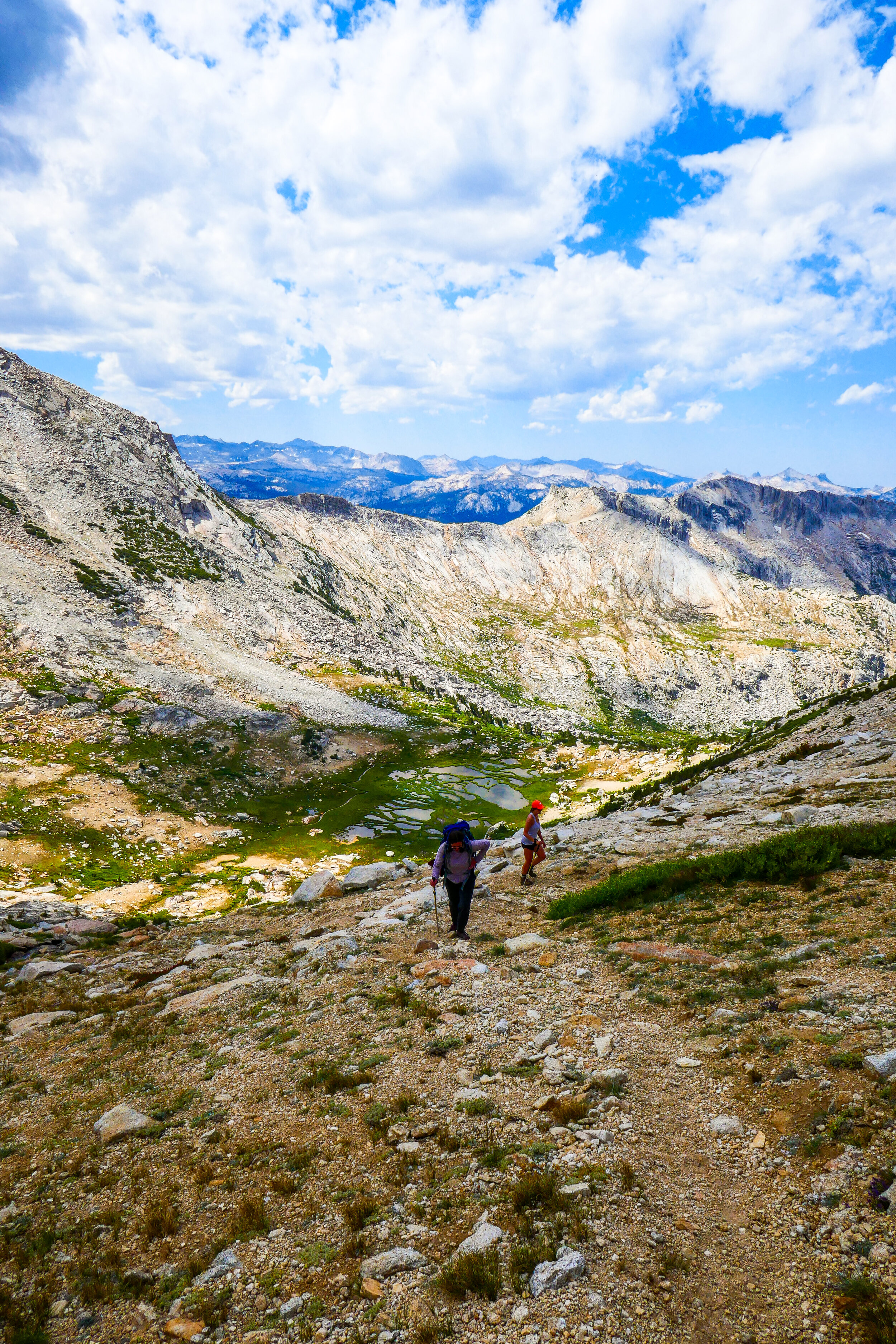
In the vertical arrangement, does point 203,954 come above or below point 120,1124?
below

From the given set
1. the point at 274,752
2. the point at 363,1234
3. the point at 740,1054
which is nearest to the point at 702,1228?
the point at 740,1054

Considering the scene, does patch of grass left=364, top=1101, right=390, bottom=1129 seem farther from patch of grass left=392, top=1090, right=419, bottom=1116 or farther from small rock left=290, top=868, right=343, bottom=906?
small rock left=290, top=868, right=343, bottom=906

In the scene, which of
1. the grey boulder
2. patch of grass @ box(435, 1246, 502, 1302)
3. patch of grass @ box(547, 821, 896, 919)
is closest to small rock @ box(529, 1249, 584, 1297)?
patch of grass @ box(435, 1246, 502, 1302)

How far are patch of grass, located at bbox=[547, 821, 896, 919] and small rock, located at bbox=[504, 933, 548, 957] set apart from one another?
5.08 ft

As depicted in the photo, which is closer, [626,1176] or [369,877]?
[626,1176]

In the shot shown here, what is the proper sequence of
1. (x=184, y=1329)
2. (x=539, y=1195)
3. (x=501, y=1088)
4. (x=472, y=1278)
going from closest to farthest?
(x=472, y=1278) < (x=184, y=1329) < (x=539, y=1195) < (x=501, y=1088)

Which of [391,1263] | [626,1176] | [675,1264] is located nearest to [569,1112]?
[626,1176]

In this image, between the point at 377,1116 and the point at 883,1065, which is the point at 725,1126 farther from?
the point at 377,1116

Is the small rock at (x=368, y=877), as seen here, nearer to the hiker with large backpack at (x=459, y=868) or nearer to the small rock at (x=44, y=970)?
the hiker with large backpack at (x=459, y=868)

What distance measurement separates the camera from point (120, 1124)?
33.7 ft

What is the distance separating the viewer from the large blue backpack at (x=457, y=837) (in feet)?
51.6

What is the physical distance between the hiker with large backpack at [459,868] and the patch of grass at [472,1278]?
963cm

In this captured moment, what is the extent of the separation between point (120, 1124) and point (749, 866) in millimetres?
14812

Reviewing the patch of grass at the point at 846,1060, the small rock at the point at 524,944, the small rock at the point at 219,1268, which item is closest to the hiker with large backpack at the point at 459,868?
the small rock at the point at 524,944
